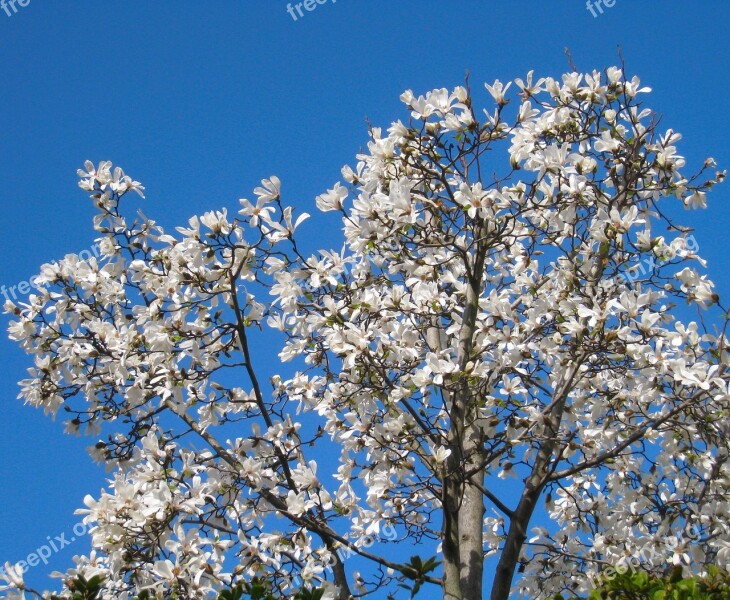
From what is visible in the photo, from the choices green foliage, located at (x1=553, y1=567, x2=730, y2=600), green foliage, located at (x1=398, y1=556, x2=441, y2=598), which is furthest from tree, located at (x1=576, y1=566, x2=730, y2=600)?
green foliage, located at (x1=398, y1=556, x2=441, y2=598)

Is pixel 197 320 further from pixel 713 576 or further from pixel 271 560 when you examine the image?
pixel 713 576

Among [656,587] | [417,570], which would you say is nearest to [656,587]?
[656,587]

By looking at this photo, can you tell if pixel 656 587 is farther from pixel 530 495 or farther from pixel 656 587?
pixel 530 495

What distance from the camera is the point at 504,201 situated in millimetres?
5559

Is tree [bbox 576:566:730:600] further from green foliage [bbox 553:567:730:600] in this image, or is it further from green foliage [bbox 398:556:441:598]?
green foliage [bbox 398:556:441:598]

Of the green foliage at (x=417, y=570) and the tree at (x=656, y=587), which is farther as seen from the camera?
the green foliage at (x=417, y=570)

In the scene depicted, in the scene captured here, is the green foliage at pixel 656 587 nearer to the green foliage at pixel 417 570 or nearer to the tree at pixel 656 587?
the tree at pixel 656 587

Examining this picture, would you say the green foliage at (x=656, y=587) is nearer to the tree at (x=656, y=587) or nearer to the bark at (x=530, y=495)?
the tree at (x=656, y=587)

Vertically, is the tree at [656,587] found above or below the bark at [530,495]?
below

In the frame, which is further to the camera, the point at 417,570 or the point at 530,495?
the point at 530,495

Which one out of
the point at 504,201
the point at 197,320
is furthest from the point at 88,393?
the point at 504,201

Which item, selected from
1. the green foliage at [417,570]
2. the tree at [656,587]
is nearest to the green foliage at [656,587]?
the tree at [656,587]

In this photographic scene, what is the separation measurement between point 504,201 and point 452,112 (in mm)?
887

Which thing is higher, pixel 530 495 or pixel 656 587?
pixel 530 495
